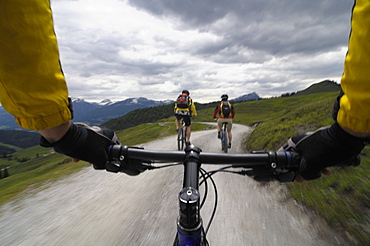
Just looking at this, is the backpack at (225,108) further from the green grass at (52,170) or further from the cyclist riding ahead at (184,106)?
the green grass at (52,170)

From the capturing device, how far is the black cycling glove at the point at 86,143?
1408 mm

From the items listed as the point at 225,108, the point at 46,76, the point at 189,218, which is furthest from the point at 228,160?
the point at 225,108

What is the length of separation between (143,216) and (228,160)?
3101 mm

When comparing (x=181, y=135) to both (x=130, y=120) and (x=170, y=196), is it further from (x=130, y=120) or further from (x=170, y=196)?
(x=130, y=120)

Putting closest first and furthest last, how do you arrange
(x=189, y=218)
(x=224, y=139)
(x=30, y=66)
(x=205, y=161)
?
1. (x=30, y=66)
2. (x=189, y=218)
3. (x=205, y=161)
4. (x=224, y=139)

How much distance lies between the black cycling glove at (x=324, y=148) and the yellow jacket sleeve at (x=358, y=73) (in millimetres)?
241

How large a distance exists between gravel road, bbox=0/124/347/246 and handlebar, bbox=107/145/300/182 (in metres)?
2.05

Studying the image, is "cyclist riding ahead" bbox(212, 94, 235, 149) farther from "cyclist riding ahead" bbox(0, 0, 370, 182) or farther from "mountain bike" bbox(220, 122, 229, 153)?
"cyclist riding ahead" bbox(0, 0, 370, 182)

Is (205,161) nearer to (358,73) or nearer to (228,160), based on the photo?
(228,160)

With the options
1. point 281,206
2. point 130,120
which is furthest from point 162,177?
point 130,120

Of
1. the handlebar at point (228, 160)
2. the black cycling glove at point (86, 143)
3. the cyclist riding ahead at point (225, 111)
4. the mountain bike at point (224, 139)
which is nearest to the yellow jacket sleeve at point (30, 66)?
the black cycling glove at point (86, 143)

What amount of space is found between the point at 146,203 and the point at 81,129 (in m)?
3.61

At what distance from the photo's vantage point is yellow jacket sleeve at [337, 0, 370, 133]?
0.91m

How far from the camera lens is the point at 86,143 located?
1.56 meters
